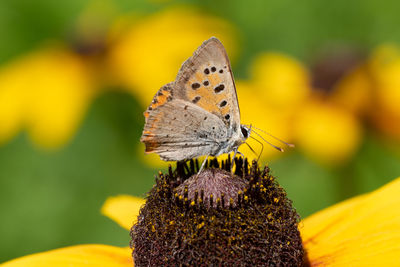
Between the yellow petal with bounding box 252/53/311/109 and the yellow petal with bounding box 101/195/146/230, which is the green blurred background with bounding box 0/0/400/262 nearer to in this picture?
the yellow petal with bounding box 252/53/311/109

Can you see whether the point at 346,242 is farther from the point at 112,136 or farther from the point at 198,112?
the point at 112,136

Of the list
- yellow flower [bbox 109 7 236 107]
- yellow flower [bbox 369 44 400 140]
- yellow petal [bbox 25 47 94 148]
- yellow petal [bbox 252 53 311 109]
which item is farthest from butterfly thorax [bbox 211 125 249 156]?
yellow petal [bbox 25 47 94 148]

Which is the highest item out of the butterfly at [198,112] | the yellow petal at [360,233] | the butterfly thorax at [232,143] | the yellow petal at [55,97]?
the yellow petal at [55,97]

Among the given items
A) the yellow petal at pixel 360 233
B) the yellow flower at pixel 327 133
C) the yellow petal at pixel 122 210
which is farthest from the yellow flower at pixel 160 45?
the yellow petal at pixel 360 233

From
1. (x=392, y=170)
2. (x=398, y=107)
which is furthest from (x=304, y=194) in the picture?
(x=398, y=107)

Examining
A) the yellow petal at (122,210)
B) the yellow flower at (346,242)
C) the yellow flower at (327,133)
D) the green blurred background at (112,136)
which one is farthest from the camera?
the green blurred background at (112,136)

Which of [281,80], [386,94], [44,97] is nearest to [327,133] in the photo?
[386,94]

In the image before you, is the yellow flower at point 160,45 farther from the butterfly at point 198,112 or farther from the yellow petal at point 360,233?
the yellow petal at point 360,233
